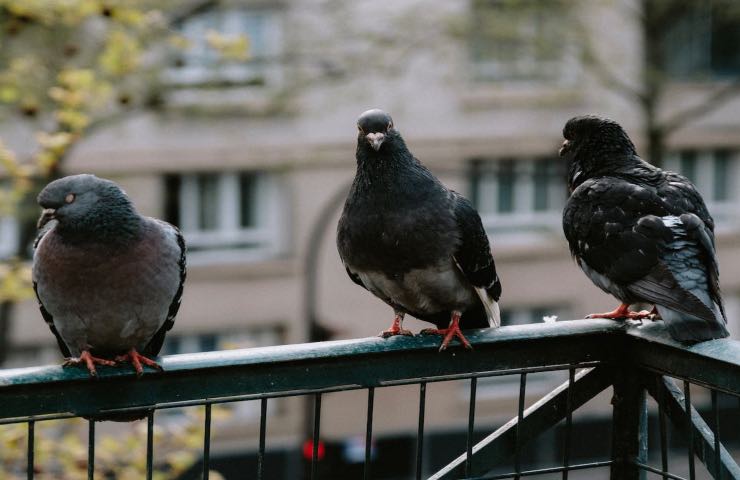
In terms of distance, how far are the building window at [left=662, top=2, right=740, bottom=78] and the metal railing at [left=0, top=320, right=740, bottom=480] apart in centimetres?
1380

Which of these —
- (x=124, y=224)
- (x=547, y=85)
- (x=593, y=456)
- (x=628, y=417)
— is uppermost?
(x=547, y=85)

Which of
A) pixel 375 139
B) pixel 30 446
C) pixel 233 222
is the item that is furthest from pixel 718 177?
pixel 30 446

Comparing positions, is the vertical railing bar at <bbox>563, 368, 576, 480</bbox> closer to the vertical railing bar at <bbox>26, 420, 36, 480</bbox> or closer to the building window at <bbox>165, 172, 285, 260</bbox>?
the vertical railing bar at <bbox>26, 420, 36, 480</bbox>

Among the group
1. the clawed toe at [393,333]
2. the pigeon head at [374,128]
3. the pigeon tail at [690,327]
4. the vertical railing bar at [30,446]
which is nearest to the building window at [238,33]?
the pigeon head at [374,128]

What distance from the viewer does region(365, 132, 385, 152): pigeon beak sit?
3.44 metres

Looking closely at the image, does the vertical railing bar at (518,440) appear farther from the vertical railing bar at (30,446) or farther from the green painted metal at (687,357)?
the vertical railing bar at (30,446)

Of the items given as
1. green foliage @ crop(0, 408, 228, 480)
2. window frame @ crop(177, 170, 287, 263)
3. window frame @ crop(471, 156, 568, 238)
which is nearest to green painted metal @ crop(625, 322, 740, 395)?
green foliage @ crop(0, 408, 228, 480)

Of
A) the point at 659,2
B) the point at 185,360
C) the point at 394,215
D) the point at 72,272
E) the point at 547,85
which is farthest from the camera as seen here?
Answer: the point at 547,85

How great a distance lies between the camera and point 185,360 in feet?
8.05

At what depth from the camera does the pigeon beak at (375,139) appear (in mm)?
3444

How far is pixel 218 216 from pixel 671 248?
492 inches

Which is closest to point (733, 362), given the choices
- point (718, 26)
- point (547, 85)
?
point (547, 85)

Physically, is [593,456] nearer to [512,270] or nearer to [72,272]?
[512,270]

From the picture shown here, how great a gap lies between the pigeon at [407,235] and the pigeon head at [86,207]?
0.72 m
